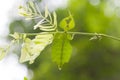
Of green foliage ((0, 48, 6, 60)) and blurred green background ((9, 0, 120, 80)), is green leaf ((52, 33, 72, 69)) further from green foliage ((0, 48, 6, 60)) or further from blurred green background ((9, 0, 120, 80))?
blurred green background ((9, 0, 120, 80))

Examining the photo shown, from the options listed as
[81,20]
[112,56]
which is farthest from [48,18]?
[112,56]

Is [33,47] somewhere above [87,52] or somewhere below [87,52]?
above

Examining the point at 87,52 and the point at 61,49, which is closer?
the point at 61,49

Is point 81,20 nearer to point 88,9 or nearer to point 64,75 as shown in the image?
point 88,9

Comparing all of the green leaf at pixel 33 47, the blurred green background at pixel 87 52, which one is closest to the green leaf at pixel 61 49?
the green leaf at pixel 33 47

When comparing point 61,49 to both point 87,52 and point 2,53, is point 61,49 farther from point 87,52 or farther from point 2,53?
point 87,52

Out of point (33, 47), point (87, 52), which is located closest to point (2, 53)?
point (33, 47)
